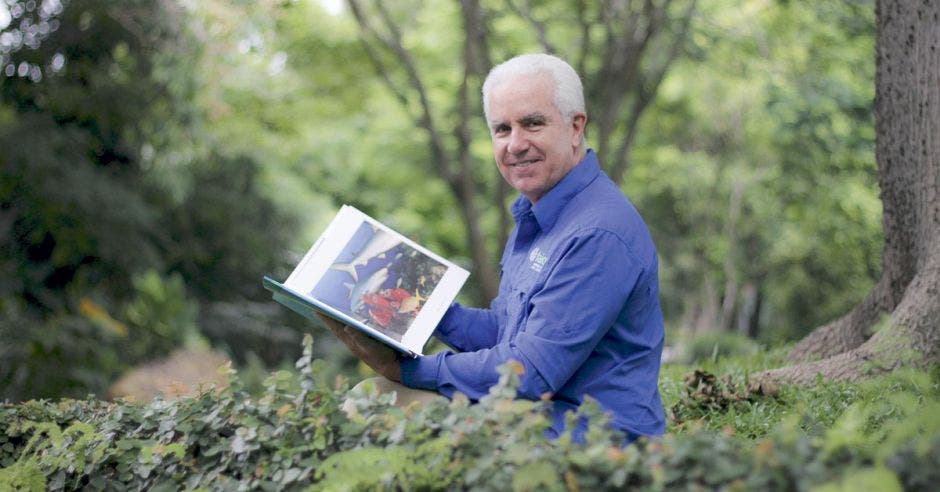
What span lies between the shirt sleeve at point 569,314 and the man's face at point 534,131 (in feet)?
1.52

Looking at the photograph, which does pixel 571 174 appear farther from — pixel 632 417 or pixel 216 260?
pixel 216 260

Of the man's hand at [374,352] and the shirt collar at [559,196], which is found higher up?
the shirt collar at [559,196]

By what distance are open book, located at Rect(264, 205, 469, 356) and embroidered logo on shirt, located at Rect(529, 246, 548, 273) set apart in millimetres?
321

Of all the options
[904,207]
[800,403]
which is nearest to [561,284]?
[800,403]

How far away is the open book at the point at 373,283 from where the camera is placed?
351cm

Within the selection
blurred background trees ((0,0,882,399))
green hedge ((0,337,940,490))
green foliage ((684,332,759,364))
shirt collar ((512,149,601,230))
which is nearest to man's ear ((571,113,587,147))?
shirt collar ((512,149,601,230))

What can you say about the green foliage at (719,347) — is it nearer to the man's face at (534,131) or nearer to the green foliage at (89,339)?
the man's face at (534,131)

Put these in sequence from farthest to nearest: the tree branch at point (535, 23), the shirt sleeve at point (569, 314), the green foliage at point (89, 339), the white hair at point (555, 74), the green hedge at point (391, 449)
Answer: the green foliage at point (89, 339), the tree branch at point (535, 23), the white hair at point (555, 74), the shirt sleeve at point (569, 314), the green hedge at point (391, 449)

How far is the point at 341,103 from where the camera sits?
73.3ft

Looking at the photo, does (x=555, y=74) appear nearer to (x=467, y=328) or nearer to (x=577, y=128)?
(x=577, y=128)

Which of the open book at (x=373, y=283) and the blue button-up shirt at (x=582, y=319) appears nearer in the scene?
the blue button-up shirt at (x=582, y=319)

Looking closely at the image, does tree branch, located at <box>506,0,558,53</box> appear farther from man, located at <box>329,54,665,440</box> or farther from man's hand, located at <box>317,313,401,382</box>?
man's hand, located at <box>317,313,401,382</box>

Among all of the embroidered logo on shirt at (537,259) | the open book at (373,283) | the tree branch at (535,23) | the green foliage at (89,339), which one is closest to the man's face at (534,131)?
the embroidered logo on shirt at (537,259)

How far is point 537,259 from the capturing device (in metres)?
3.52
